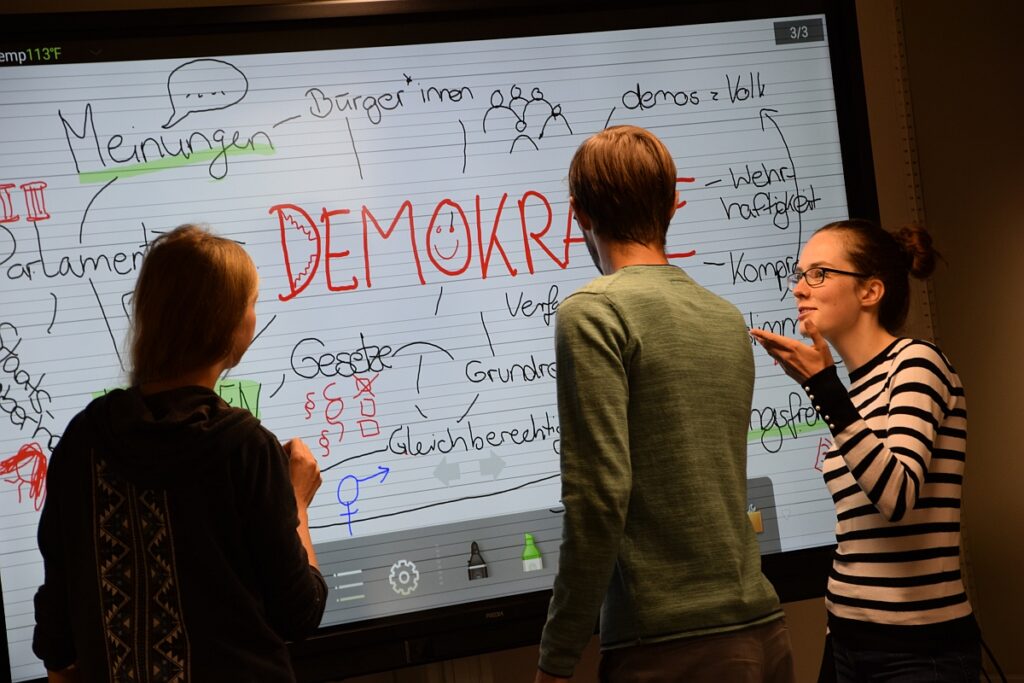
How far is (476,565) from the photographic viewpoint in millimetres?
2271

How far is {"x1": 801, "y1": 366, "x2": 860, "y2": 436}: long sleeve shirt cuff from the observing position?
173cm

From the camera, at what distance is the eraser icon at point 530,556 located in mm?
2303

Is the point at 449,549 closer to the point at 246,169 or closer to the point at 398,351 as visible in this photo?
the point at 398,351

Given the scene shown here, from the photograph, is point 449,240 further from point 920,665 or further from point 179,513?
point 920,665

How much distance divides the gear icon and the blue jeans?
0.96m

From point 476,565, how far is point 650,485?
3.12ft

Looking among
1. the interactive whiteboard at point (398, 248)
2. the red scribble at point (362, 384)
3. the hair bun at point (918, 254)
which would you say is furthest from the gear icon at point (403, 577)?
the hair bun at point (918, 254)

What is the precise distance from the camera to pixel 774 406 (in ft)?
8.15

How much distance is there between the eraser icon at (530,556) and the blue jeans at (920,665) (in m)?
0.76

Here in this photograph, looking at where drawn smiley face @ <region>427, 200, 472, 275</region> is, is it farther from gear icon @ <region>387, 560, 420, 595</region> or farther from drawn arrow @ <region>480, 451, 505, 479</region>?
gear icon @ <region>387, 560, 420, 595</region>

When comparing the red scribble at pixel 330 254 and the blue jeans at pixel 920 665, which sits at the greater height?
the red scribble at pixel 330 254

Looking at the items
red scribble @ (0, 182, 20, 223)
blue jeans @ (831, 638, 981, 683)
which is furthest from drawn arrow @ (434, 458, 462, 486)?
red scribble @ (0, 182, 20, 223)

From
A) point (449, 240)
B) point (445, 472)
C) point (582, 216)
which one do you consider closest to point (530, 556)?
point (445, 472)

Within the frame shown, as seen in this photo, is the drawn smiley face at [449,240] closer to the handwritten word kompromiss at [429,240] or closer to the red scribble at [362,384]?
the handwritten word kompromiss at [429,240]
